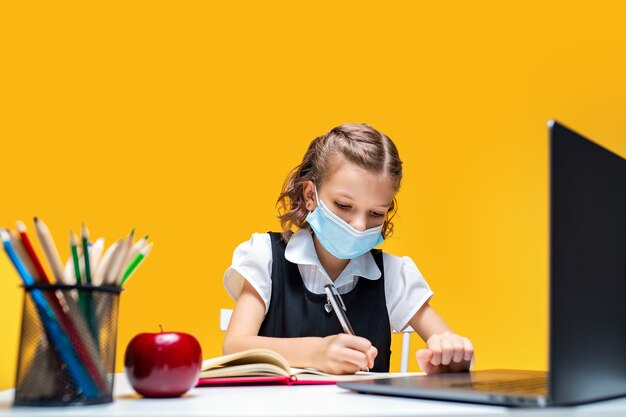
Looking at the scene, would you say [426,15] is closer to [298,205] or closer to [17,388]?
[298,205]

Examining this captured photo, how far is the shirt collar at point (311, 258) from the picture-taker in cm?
154

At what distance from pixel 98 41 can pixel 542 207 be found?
172 cm

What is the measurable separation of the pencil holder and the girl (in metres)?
0.71

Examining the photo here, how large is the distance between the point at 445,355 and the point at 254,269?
0.59m

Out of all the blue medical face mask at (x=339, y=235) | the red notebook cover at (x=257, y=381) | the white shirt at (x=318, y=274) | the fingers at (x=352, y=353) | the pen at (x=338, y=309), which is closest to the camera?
the red notebook cover at (x=257, y=381)

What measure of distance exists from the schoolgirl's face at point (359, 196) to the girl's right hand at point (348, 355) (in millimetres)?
422

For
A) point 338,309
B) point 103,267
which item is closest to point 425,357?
point 338,309

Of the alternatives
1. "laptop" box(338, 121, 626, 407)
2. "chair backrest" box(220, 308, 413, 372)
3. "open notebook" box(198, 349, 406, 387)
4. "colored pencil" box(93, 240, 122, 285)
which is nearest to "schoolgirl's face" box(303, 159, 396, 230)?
"chair backrest" box(220, 308, 413, 372)

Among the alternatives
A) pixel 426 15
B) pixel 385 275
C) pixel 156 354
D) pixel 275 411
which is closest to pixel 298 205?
pixel 385 275

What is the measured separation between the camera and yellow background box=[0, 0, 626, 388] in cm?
252

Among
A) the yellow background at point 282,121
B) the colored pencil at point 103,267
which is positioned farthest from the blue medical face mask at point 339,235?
the yellow background at point 282,121

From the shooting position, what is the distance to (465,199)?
2.59 metres

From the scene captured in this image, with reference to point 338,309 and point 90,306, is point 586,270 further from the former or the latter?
point 338,309

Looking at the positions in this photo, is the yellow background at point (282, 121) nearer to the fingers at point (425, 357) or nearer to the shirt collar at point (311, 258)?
the shirt collar at point (311, 258)
